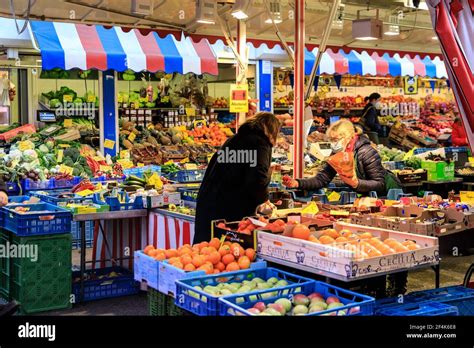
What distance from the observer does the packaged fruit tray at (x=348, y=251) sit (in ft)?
12.2

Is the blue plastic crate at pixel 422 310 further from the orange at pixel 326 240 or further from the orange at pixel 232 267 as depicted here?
the orange at pixel 232 267

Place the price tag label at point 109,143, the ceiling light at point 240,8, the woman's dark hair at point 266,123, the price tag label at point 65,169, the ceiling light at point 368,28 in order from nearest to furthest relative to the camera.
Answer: the woman's dark hair at point 266,123 → the ceiling light at point 240,8 → the price tag label at point 65,169 → the ceiling light at point 368,28 → the price tag label at point 109,143

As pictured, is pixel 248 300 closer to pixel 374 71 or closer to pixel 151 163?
pixel 151 163

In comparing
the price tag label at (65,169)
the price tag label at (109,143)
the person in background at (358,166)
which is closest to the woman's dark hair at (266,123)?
the person in background at (358,166)

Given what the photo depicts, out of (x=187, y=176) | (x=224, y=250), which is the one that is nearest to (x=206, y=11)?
(x=187, y=176)

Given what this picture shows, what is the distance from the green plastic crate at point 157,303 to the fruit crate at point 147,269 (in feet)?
0.16

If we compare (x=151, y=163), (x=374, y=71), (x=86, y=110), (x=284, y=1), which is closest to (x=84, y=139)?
(x=86, y=110)

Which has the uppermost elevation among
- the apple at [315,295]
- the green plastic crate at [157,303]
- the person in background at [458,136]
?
the person in background at [458,136]

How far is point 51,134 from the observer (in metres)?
10.7

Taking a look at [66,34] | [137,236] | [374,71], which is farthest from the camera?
[374,71]

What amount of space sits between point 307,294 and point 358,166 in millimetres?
3680

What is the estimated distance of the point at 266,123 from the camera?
5.75 meters

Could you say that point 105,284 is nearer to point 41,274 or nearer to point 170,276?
point 41,274
